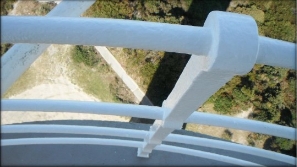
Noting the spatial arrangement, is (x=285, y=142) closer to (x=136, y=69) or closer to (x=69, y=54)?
(x=136, y=69)

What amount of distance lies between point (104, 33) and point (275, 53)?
68 centimetres

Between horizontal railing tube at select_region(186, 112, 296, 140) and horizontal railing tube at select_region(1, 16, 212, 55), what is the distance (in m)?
1.70

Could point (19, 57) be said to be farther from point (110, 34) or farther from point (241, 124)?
point (241, 124)

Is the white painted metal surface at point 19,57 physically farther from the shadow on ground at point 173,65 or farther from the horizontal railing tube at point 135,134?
the shadow on ground at point 173,65

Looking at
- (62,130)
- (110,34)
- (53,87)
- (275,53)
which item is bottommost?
(53,87)

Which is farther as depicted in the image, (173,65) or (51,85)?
(51,85)

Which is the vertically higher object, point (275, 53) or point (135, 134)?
point (275, 53)

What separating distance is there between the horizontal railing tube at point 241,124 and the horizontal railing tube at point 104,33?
1.70 meters

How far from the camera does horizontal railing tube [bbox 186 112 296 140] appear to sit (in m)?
3.02

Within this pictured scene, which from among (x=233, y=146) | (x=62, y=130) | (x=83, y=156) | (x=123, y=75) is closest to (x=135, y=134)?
(x=62, y=130)

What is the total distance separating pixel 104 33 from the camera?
136 cm

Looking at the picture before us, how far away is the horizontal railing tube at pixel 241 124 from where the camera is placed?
3.02 meters

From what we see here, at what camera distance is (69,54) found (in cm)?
795

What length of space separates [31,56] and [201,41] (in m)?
1.64
